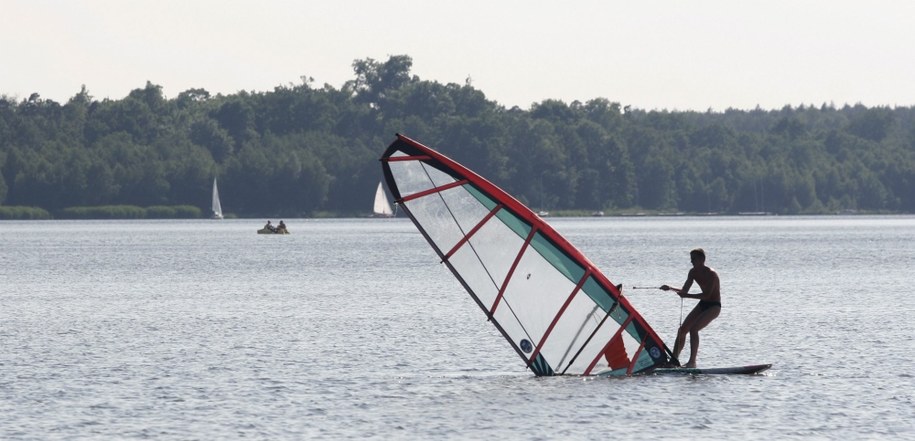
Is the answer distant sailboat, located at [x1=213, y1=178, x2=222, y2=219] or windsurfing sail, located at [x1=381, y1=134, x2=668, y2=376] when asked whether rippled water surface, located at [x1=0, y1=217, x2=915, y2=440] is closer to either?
windsurfing sail, located at [x1=381, y1=134, x2=668, y2=376]

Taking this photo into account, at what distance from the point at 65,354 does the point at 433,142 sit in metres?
163

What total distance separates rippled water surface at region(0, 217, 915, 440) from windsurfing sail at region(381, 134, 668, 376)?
55 centimetres

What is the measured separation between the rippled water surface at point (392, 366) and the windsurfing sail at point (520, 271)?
0.55 m

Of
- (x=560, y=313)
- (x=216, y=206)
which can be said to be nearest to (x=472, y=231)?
(x=560, y=313)

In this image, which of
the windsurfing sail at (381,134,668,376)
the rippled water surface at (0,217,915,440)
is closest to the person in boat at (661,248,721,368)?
the windsurfing sail at (381,134,668,376)

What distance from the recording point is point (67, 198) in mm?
179500

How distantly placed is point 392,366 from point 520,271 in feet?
18.4

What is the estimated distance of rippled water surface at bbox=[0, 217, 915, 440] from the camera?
2248 centimetres

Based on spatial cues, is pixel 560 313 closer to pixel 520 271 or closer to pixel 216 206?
pixel 520 271

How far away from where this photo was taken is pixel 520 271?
24.2m

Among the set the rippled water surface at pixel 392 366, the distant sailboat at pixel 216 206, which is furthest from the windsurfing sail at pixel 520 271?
the distant sailboat at pixel 216 206

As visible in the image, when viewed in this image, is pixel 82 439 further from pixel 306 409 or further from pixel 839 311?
pixel 839 311

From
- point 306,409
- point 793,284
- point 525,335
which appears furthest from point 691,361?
point 793,284

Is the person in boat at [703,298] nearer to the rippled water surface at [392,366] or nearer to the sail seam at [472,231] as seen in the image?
the rippled water surface at [392,366]
